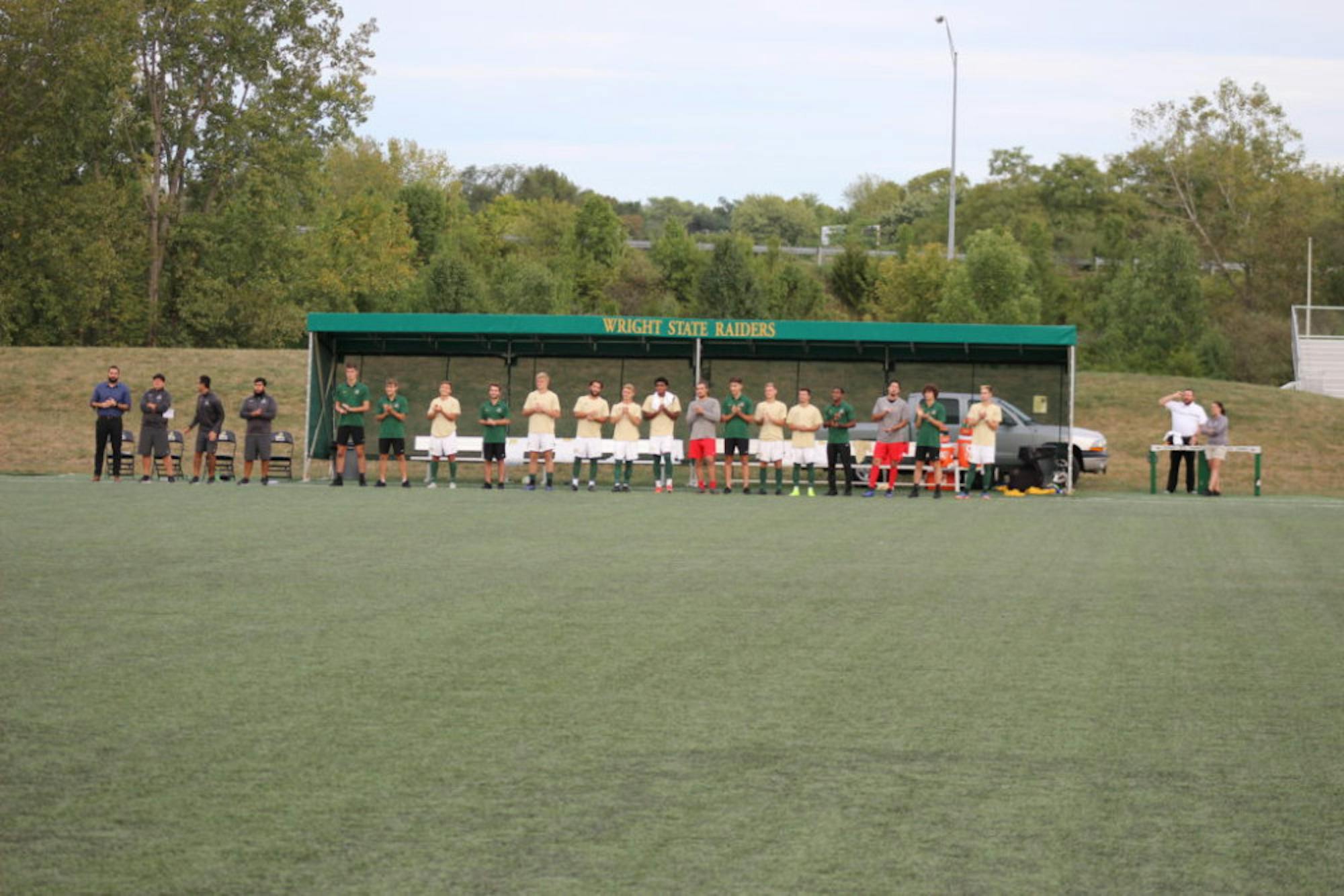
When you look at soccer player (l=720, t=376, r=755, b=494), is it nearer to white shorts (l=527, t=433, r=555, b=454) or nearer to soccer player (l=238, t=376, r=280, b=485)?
white shorts (l=527, t=433, r=555, b=454)

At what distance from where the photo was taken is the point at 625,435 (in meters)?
26.2

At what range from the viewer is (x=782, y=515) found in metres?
20.1

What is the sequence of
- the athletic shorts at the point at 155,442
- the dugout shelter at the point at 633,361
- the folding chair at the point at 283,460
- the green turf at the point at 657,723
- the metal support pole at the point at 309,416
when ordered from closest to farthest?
the green turf at the point at 657,723
the athletic shorts at the point at 155,442
the metal support pole at the point at 309,416
the dugout shelter at the point at 633,361
the folding chair at the point at 283,460

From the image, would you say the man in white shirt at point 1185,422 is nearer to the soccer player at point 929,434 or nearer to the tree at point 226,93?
the soccer player at point 929,434

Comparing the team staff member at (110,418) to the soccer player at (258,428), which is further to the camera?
the team staff member at (110,418)

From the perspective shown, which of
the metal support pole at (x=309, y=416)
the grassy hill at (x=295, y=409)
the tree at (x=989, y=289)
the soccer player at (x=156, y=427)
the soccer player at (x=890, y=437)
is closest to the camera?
the soccer player at (x=890, y=437)

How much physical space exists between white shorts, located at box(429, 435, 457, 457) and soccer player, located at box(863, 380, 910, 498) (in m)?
6.36

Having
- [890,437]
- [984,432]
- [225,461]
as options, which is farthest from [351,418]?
[984,432]

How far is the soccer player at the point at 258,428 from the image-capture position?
25.1 m

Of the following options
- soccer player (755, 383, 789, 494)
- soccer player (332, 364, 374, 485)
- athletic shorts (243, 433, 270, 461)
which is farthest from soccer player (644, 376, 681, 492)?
athletic shorts (243, 433, 270, 461)

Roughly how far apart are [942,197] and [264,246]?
5922 cm

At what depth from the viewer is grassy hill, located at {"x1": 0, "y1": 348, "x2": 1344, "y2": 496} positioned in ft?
112

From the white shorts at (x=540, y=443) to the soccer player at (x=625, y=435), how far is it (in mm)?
1024

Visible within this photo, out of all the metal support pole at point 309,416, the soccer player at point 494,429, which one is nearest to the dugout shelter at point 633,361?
the metal support pole at point 309,416
